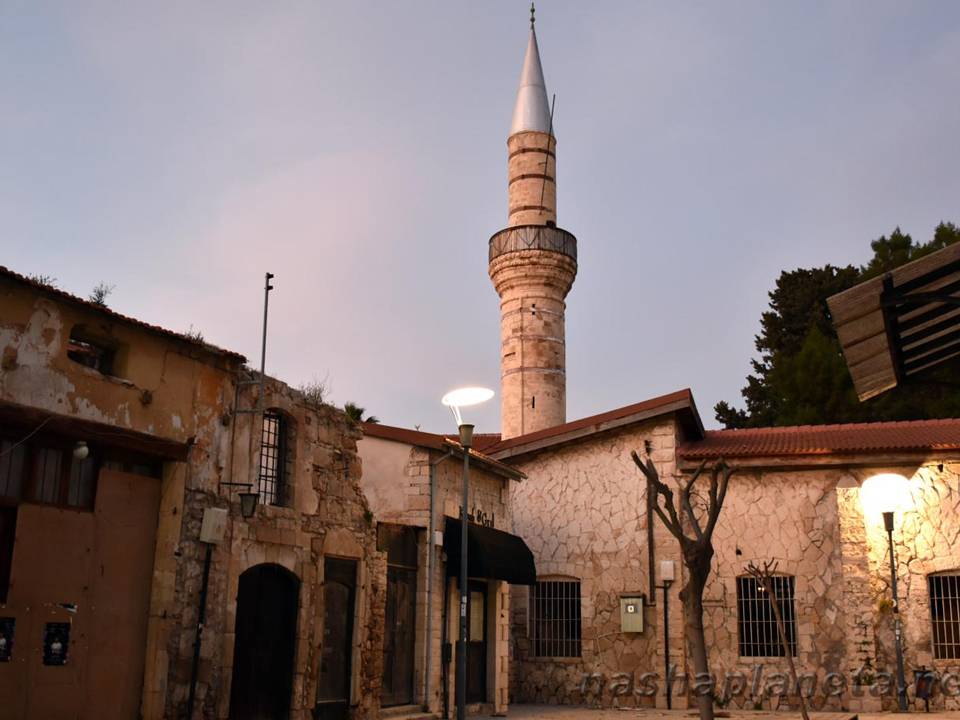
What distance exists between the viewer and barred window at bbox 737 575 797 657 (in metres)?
21.5

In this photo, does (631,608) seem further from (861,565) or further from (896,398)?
(896,398)

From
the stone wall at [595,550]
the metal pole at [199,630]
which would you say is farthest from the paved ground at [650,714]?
the metal pole at [199,630]

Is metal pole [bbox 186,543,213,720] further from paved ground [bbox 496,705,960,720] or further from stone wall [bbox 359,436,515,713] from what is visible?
paved ground [bbox 496,705,960,720]

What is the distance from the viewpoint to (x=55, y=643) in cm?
1109

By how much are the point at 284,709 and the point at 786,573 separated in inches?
470

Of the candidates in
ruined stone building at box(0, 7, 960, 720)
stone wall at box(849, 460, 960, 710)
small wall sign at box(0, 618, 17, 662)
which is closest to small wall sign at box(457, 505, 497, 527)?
ruined stone building at box(0, 7, 960, 720)

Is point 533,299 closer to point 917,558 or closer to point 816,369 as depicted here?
point 816,369

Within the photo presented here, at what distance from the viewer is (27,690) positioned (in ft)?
35.0

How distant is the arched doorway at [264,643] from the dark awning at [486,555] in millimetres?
4134

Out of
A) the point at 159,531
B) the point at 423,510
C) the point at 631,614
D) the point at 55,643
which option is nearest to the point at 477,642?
the point at 423,510

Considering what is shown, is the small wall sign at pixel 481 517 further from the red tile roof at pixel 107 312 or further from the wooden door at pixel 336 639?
the red tile roof at pixel 107 312

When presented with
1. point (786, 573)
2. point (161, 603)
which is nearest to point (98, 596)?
point (161, 603)

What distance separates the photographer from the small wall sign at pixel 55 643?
10969mm

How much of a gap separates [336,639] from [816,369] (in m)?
24.8
